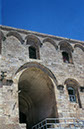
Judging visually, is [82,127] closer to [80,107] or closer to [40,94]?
[80,107]

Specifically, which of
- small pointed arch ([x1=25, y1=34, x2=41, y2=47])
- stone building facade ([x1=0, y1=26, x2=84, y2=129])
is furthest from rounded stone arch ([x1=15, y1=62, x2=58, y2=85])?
small pointed arch ([x1=25, y1=34, x2=41, y2=47])

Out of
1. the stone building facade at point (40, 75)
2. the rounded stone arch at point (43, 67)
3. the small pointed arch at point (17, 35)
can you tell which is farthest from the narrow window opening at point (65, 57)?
the small pointed arch at point (17, 35)

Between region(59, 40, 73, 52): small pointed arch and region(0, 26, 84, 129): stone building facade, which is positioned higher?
region(59, 40, 73, 52): small pointed arch

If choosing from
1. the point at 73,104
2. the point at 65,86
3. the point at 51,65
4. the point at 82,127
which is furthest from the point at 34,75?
the point at 82,127

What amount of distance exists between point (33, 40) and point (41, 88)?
3.84 meters

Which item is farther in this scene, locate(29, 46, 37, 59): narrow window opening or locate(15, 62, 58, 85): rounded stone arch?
locate(29, 46, 37, 59): narrow window opening

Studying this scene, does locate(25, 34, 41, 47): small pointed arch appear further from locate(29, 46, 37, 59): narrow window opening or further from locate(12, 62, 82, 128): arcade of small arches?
locate(12, 62, 82, 128): arcade of small arches

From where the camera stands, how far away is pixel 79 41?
16.8 metres

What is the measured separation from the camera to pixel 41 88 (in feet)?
48.1

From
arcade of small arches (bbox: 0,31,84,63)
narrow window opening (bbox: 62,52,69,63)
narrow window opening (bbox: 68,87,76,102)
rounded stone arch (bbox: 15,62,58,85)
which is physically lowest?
narrow window opening (bbox: 68,87,76,102)

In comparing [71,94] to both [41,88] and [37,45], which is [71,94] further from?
[37,45]

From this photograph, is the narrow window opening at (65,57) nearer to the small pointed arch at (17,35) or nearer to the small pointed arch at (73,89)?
the small pointed arch at (73,89)

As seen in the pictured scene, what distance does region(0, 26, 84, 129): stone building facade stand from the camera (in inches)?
469

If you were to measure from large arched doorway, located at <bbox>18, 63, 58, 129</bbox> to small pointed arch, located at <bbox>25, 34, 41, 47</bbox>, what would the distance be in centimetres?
228
